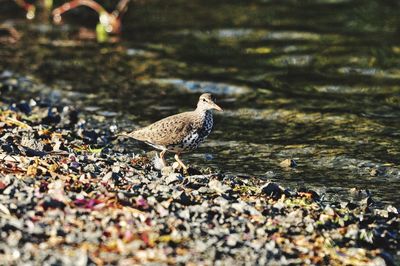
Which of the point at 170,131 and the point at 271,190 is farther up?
the point at 170,131

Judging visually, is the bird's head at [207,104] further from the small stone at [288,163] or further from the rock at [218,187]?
the rock at [218,187]

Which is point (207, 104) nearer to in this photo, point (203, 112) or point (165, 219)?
point (203, 112)

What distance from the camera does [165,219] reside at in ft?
27.4

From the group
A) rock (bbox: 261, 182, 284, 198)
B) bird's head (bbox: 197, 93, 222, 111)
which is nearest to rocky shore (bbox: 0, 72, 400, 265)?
rock (bbox: 261, 182, 284, 198)

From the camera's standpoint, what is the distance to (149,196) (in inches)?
354

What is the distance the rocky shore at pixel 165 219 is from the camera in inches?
300

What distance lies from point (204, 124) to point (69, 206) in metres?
3.42

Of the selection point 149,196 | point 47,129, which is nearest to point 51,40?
point 47,129

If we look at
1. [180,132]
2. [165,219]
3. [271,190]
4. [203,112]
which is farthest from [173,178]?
A: [203,112]

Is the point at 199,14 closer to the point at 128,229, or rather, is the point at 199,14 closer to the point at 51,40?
the point at 51,40

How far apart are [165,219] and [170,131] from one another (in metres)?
3.01

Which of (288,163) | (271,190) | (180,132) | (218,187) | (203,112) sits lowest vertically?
(288,163)

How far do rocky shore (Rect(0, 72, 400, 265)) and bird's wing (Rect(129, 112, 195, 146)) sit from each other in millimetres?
601

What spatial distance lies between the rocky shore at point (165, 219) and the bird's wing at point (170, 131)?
60 centimetres
